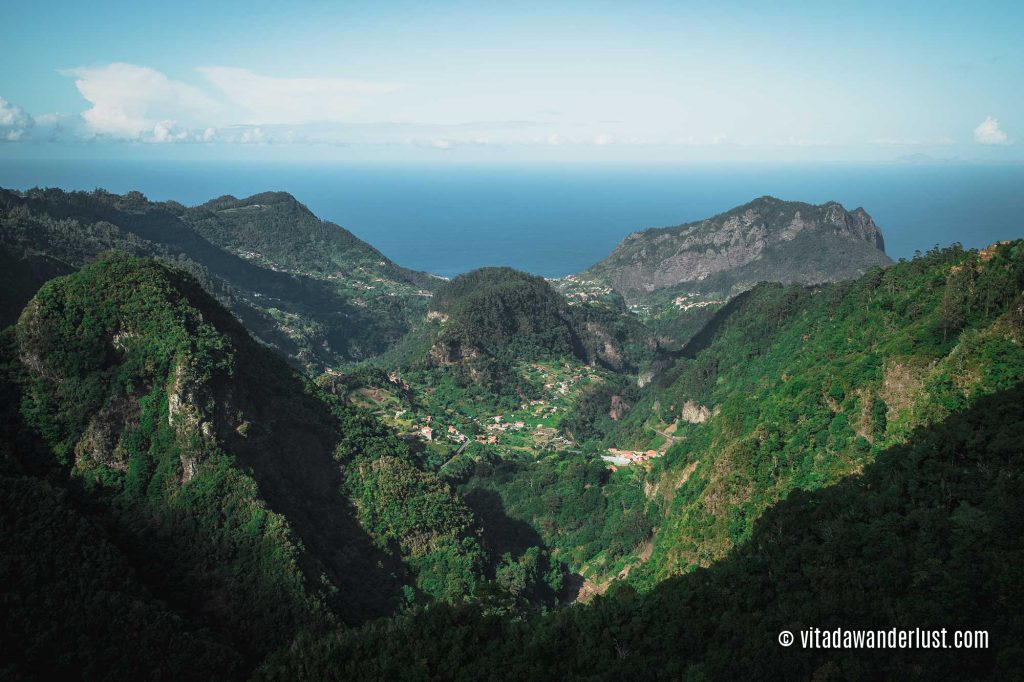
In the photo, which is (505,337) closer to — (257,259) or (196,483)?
(196,483)

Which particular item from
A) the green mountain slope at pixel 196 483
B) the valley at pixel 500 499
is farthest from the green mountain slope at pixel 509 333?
the green mountain slope at pixel 196 483

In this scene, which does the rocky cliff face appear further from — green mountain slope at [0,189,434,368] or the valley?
the valley

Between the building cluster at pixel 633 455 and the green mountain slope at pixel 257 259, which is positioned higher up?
the green mountain slope at pixel 257 259

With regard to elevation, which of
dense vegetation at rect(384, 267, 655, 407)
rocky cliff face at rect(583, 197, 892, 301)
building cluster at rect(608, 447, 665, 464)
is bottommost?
building cluster at rect(608, 447, 665, 464)

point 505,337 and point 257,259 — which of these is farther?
point 257,259

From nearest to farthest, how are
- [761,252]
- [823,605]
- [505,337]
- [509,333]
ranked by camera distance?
[823,605], [505,337], [509,333], [761,252]

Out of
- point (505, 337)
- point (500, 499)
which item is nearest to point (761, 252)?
point (505, 337)

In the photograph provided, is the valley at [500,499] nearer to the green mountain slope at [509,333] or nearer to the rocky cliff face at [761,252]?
the green mountain slope at [509,333]

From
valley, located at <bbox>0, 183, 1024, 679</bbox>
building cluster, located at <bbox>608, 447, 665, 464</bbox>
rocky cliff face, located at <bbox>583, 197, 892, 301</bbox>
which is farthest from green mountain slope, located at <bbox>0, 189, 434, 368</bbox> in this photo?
rocky cliff face, located at <bbox>583, 197, 892, 301</bbox>

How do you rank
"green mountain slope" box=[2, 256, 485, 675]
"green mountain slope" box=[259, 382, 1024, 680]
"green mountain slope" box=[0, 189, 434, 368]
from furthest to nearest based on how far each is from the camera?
"green mountain slope" box=[0, 189, 434, 368] < "green mountain slope" box=[2, 256, 485, 675] < "green mountain slope" box=[259, 382, 1024, 680]

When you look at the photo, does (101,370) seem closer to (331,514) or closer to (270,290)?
(331,514)
